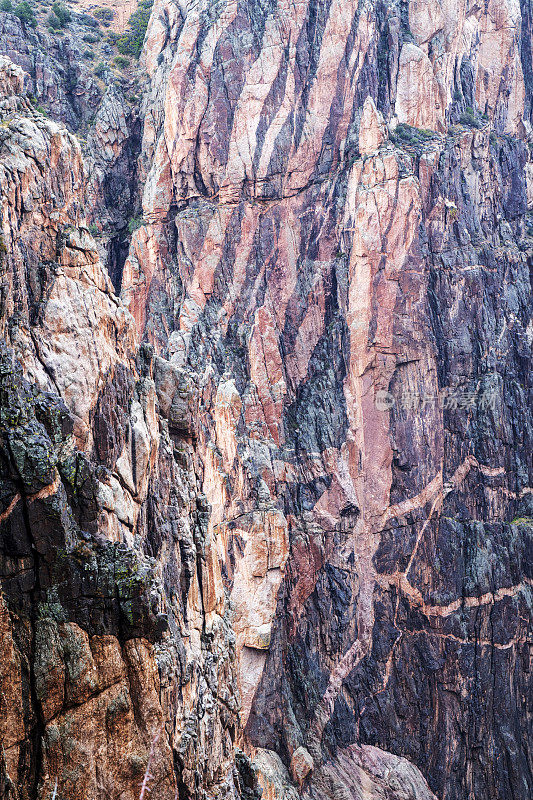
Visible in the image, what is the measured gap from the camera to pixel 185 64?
174 feet

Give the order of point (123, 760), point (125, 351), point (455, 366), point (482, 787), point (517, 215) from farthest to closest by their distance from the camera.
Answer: point (517, 215), point (455, 366), point (482, 787), point (125, 351), point (123, 760)

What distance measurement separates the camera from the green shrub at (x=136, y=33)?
6341cm

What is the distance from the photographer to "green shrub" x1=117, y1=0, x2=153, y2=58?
208 ft

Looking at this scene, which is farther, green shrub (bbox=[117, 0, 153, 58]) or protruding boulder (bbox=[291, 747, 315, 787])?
green shrub (bbox=[117, 0, 153, 58])

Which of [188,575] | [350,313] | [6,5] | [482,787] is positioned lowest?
[482,787]

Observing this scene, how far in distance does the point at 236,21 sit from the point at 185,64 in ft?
15.1

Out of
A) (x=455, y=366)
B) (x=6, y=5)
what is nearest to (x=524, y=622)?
(x=455, y=366)

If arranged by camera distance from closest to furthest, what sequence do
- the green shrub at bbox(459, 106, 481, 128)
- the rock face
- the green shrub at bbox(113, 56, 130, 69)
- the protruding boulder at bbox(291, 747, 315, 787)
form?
the protruding boulder at bbox(291, 747, 315, 787) < the rock face < the green shrub at bbox(459, 106, 481, 128) < the green shrub at bbox(113, 56, 130, 69)

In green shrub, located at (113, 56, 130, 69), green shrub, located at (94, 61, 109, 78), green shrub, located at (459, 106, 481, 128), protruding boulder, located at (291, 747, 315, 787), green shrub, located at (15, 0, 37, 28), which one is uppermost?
green shrub, located at (15, 0, 37, 28)

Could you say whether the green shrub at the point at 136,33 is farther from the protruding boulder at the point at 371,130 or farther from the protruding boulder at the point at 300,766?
the protruding boulder at the point at 300,766

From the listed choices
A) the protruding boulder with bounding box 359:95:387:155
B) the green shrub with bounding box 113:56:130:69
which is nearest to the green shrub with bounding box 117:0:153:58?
the green shrub with bounding box 113:56:130:69

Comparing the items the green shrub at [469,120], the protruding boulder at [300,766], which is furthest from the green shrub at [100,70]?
the protruding boulder at [300,766]

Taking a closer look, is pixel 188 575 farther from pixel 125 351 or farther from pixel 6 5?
pixel 6 5

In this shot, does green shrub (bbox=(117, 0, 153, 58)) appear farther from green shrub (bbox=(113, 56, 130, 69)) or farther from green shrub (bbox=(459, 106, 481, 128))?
green shrub (bbox=(459, 106, 481, 128))
